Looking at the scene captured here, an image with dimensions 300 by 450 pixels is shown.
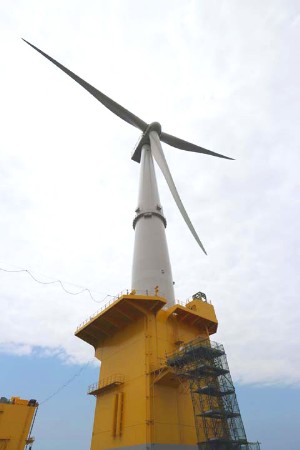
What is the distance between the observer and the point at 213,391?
73.8 ft

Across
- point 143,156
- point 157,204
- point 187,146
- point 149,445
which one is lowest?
point 149,445

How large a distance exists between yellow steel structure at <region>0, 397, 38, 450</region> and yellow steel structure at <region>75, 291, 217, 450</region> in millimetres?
9076

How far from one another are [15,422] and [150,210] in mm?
26180

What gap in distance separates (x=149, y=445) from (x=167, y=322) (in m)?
9.57

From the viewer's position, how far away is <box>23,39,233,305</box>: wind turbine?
31.2 metres

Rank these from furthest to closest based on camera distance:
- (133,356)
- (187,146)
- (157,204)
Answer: (187,146), (157,204), (133,356)

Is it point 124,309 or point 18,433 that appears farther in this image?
point 18,433

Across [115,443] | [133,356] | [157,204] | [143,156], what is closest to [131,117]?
[143,156]

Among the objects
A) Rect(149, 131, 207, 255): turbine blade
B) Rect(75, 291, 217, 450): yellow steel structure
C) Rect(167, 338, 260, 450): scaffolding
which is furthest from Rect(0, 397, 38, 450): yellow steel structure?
Rect(149, 131, 207, 255): turbine blade

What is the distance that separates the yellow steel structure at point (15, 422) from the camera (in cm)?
3058

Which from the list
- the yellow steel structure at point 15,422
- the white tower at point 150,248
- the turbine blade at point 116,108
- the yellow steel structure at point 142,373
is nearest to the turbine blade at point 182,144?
the turbine blade at point 116,108

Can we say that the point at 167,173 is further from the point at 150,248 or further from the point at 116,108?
the point at 116,108

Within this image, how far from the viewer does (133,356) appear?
87.9ft

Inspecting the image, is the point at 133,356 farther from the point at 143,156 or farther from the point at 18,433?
the point at 143,156
